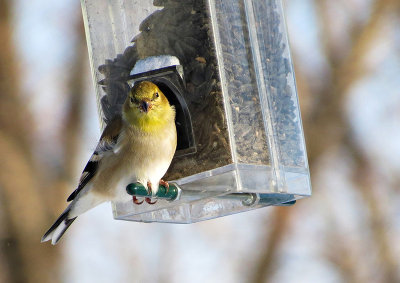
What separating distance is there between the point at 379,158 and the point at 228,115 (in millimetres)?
7221

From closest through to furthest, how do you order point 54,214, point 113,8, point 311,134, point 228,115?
point 228,115 < point 113,8 < point 54,214 < point 311,134

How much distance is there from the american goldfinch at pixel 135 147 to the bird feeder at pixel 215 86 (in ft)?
0.47

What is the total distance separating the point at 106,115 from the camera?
17.3 feet

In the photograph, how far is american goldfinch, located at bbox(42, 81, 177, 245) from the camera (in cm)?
477

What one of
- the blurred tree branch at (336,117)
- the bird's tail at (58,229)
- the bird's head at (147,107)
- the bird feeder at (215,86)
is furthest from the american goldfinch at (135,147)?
A: the blurred tree branch at (336,117)

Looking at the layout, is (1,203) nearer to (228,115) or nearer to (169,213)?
(169,213)

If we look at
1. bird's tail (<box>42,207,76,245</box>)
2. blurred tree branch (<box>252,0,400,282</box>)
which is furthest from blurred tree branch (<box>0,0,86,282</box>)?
bird's tail (<box>42,207,76,245</box>)

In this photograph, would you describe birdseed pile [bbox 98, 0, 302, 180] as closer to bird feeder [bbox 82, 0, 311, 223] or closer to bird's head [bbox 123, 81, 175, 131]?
bird feeder [bbox 82, 0, 311, 223]

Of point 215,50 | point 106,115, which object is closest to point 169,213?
point 106,115

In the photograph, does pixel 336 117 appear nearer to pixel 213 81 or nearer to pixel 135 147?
pixel 213 81

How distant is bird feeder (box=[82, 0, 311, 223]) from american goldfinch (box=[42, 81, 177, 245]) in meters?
0.14

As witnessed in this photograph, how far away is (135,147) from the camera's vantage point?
4836 mm

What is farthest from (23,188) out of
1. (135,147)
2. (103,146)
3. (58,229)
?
(135,147)

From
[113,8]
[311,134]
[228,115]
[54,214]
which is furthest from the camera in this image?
[311,134]
